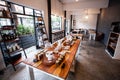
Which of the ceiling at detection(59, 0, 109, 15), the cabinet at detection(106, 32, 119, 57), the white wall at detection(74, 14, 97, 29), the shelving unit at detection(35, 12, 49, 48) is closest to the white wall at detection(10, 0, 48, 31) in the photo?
the shelving unit at detection(35, 12, 49, 48)

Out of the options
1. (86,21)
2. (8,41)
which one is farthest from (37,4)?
(86,21)

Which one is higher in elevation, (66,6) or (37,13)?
(66,6)

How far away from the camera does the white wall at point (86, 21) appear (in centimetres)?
939

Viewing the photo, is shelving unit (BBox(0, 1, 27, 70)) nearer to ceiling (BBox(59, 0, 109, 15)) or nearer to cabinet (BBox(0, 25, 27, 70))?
cabinet (BBox(0, 25, 27, 70))

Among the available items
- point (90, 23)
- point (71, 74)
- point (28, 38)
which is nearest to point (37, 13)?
point (28, 38)

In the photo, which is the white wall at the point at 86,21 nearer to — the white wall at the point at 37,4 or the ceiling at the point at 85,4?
the ceiling at the point at 85,4

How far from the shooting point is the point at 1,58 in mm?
2145

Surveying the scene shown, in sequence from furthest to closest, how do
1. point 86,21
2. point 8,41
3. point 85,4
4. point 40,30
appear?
point 86,21, point 85,4, point 40,30, point 8,41

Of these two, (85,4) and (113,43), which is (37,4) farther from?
Answer: (113,43)

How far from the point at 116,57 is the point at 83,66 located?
5.75 feet

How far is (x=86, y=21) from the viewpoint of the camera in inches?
388

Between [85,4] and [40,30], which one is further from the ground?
[85,4]

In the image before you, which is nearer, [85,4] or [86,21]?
[85,4]

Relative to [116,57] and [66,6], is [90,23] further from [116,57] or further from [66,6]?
[116,57]
